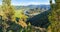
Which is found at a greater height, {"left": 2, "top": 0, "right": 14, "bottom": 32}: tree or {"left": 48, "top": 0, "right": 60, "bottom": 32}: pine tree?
{"left": 48, "top": 0, "right": 60, "bottom": 32}: pine tree

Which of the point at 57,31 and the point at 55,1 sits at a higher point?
the point at 55,1

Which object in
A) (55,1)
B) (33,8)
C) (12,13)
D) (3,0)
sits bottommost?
(33,8)

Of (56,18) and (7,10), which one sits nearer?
(56,18)

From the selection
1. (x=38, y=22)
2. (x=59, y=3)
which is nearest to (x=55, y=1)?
(x=59, y=3)

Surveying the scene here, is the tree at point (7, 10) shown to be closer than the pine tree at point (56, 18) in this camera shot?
No

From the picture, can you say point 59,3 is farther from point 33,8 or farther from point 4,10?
point 33,8

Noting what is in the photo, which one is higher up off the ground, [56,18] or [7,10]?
[56,18]

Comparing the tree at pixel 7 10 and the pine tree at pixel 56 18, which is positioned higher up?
the pine tree at pixel 56 18

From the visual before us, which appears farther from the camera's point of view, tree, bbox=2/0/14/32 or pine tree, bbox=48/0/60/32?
tree, bbox=2/0/14/32

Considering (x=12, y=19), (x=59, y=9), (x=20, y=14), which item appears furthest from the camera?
(x=20, y=14)

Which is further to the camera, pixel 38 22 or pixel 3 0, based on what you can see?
pixel 38 22

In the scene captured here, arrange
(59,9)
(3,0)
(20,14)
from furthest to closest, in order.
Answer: (20,14)
(3,0)
(59,9)
